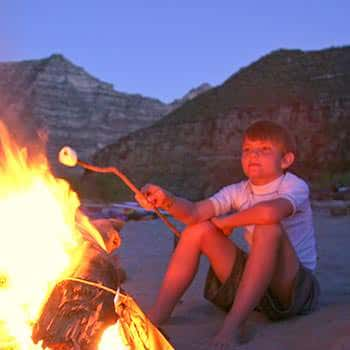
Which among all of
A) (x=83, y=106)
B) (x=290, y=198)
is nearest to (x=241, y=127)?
(x=290, y=198)

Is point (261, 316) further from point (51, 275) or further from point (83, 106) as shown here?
point (83, 106)

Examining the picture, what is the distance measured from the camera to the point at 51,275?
7.45 feet

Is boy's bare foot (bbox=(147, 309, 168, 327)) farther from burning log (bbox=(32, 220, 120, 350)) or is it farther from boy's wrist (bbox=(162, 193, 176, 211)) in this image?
burning log (bbox=(32, 220, 120, 350))

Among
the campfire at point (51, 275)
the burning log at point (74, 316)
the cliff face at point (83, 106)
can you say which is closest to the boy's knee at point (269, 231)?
the campfire at point (51, 275)

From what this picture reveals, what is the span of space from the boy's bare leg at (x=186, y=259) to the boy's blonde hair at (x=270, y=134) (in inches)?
20.7

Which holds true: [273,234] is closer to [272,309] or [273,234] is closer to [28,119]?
[272,309]

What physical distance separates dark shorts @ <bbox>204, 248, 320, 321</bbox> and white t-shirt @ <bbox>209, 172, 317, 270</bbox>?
0.13 meters

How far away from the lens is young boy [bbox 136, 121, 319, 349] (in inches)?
113

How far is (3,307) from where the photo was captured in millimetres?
2178

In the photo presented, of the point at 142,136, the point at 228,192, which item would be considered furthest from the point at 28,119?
the point at 142,136

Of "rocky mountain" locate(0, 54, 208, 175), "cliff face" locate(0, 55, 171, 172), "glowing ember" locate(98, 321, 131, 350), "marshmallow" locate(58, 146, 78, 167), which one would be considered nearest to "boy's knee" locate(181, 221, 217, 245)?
"marshmallow" locate(58, 146, 78, 167)

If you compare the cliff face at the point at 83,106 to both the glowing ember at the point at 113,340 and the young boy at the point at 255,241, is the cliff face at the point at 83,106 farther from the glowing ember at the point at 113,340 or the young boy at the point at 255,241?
the glowing ember at the point at 113,340

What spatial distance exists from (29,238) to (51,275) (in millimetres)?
227

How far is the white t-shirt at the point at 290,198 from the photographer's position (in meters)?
3.13
